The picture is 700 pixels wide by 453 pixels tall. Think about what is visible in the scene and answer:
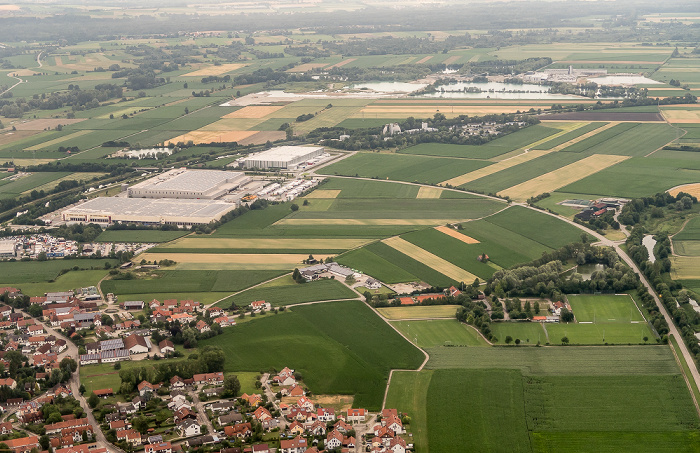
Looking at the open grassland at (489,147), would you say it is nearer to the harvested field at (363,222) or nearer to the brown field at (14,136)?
the harvested field at (363,222)

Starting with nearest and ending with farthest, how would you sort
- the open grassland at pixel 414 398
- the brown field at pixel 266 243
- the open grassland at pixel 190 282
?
the open grassland at pixel 414 398 < the open grassland at pixel 190 282 < the brown field at pixel 266 243

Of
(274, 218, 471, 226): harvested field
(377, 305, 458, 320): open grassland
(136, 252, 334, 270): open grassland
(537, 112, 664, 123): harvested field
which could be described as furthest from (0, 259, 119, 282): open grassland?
(537, 112, 664, 123): harvested field

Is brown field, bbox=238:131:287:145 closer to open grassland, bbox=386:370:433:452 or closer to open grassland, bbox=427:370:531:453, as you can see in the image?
open grassland, bbox=386:370:433:452

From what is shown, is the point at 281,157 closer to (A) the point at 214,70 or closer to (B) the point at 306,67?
(B) the point at 306,67

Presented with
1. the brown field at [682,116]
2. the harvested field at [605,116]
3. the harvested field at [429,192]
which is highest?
the brown field at [682,116]

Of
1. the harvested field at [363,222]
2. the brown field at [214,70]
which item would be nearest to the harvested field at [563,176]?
the harvested field at [363,222]
